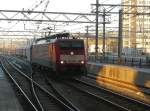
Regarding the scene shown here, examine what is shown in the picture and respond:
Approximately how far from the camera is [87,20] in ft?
165

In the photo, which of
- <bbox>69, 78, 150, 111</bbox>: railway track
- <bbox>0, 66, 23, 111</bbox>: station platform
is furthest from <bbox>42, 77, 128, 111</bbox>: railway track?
<bbox>0, 66, 23, 111</bbox>: station platform

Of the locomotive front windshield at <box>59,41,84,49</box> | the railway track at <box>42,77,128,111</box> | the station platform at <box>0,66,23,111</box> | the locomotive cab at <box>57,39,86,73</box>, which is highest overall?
the locomotive front windshield at <box>59,41,84,49</box>

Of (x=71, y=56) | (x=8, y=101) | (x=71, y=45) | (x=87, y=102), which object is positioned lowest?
(x=87, y=102)

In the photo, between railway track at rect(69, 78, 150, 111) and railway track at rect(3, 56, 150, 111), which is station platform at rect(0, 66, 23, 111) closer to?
railway track at rect(3, 56, 150, 111)

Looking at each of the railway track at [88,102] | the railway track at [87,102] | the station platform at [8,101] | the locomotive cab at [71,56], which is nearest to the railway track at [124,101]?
the railway track at [87,102]

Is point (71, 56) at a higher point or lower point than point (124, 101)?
higher

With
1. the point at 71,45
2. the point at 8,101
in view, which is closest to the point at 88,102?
the point at 8,101

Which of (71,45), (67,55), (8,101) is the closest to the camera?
(8,101)

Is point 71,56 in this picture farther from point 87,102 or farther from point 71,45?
point 87,102

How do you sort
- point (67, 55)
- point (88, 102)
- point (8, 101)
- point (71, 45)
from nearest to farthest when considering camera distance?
1. point (8, 101)
2. point (88, 102)
3. point (67, 55)
4. point (71, 45)

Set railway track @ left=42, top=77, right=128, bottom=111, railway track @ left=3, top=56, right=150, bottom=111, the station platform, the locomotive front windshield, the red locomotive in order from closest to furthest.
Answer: the station platform, railway track @ left=3, top=56, right=150, bottom=111, railway track @ left=42, top=77, right=128, bottom=111, the red locomotive, the locomotive front windshield

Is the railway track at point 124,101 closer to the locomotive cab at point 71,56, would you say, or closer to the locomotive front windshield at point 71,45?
the locomotive cab at point 71,56

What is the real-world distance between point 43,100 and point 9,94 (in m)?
1.90

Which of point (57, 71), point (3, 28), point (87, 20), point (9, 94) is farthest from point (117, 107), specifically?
point (3, 28)
